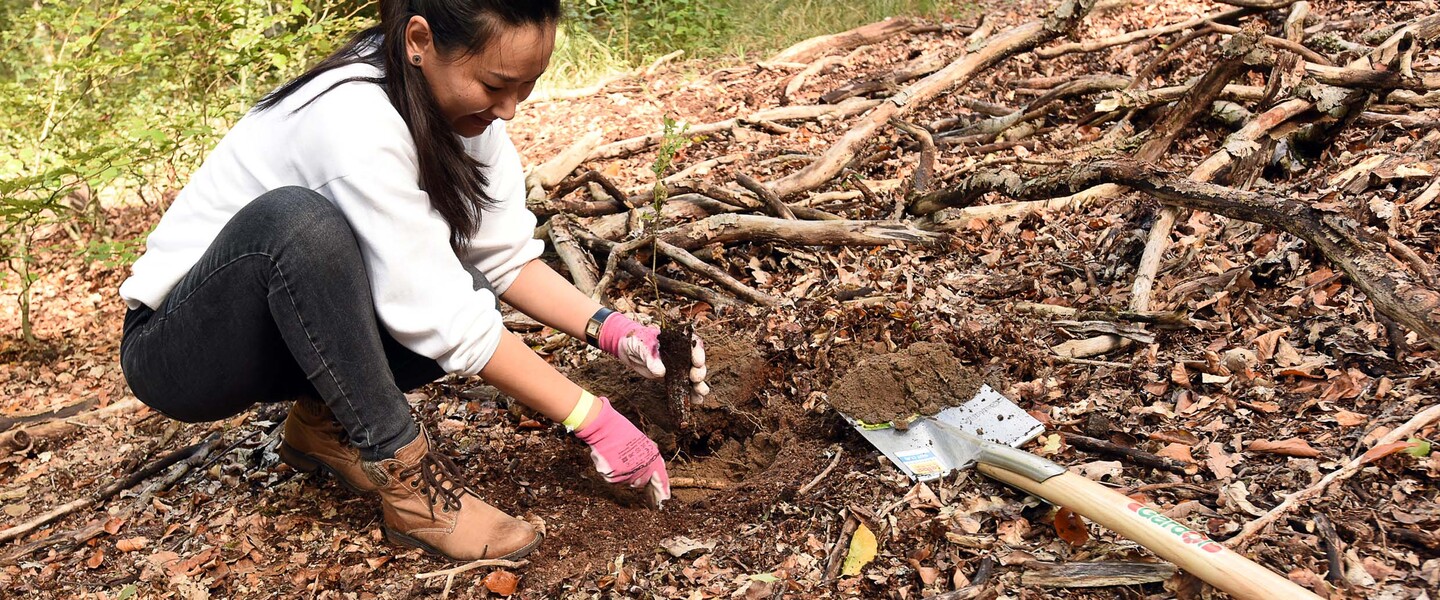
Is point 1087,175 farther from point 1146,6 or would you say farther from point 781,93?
point 1146,6

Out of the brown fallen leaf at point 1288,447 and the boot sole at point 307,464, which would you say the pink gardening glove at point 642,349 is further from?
the brown fallen leaf at point 1288,447

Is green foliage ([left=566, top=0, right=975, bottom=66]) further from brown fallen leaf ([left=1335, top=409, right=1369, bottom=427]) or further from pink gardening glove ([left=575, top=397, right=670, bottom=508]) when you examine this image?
brown fallen leaf ([left=1335, top=409, right=1369, bottom=427])

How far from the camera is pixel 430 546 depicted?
223 cm

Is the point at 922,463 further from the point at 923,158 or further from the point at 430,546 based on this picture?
the point at 923,158

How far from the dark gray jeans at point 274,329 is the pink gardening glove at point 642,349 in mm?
532

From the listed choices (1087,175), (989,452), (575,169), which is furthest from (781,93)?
(989,452)

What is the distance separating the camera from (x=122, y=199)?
4914 millimetres

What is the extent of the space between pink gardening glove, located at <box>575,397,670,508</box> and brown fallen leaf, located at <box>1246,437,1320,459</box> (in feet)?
4.17

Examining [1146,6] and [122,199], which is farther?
[1146,6]

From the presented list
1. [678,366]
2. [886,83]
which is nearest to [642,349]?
[678,366]

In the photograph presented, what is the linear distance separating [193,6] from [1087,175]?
3.63m

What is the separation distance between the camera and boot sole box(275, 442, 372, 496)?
2.47 meters

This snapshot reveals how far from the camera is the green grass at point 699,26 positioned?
6453 mm

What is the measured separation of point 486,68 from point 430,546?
1.08 metres
